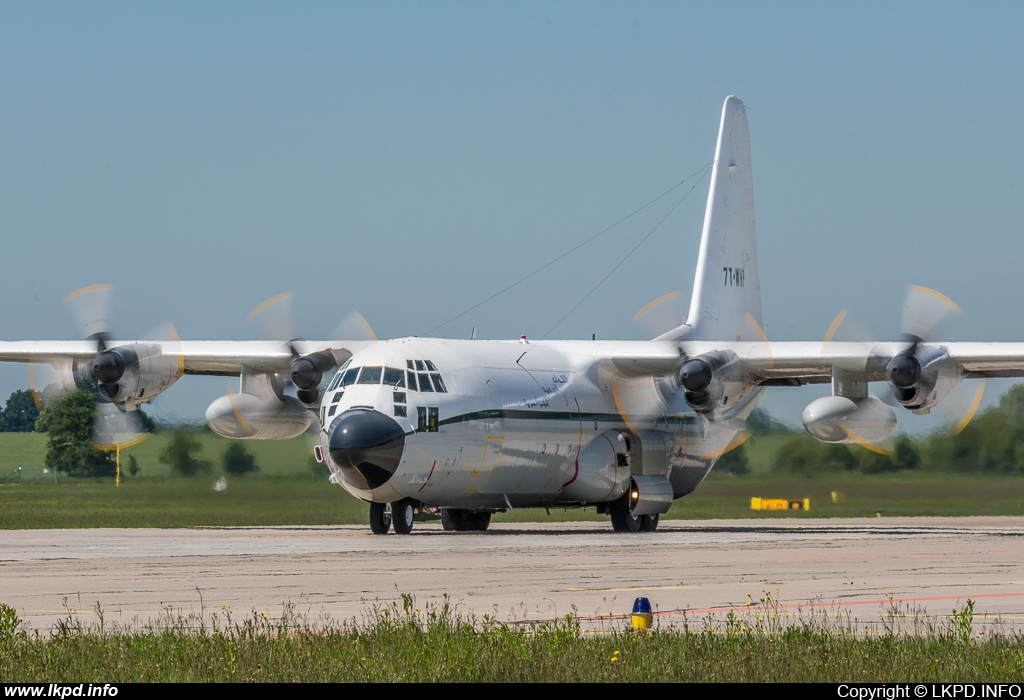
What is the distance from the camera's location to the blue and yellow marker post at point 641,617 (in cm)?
1112

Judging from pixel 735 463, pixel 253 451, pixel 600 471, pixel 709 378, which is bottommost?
pixel 600 471

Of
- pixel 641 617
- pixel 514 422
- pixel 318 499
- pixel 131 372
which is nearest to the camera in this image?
pixel 641 617

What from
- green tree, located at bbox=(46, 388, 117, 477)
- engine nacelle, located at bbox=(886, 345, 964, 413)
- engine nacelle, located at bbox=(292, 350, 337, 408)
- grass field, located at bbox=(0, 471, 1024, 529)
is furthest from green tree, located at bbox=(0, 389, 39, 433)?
engine nacelle, located at bbox=(886, 345, 964, 413)

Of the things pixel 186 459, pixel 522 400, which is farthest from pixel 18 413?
pixel 522 400

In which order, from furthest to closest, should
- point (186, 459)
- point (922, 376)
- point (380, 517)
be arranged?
point (186, 459) < point (380, 517) < point (922, 376)

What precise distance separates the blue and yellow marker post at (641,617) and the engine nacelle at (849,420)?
19465 millimetres

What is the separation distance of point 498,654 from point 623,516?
22824 mm

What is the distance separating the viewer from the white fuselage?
89.4 ft

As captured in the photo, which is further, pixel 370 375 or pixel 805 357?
pixel 805 357

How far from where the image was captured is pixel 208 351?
33.0m

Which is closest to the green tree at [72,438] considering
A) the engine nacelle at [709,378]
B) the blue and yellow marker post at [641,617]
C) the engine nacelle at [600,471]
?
the engine nacelle at [600,471]

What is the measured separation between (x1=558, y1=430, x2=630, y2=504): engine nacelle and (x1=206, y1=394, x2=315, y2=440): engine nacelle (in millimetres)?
6118

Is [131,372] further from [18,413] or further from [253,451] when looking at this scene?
[18,413]

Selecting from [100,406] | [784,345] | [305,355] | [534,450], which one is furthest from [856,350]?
[100,406]
